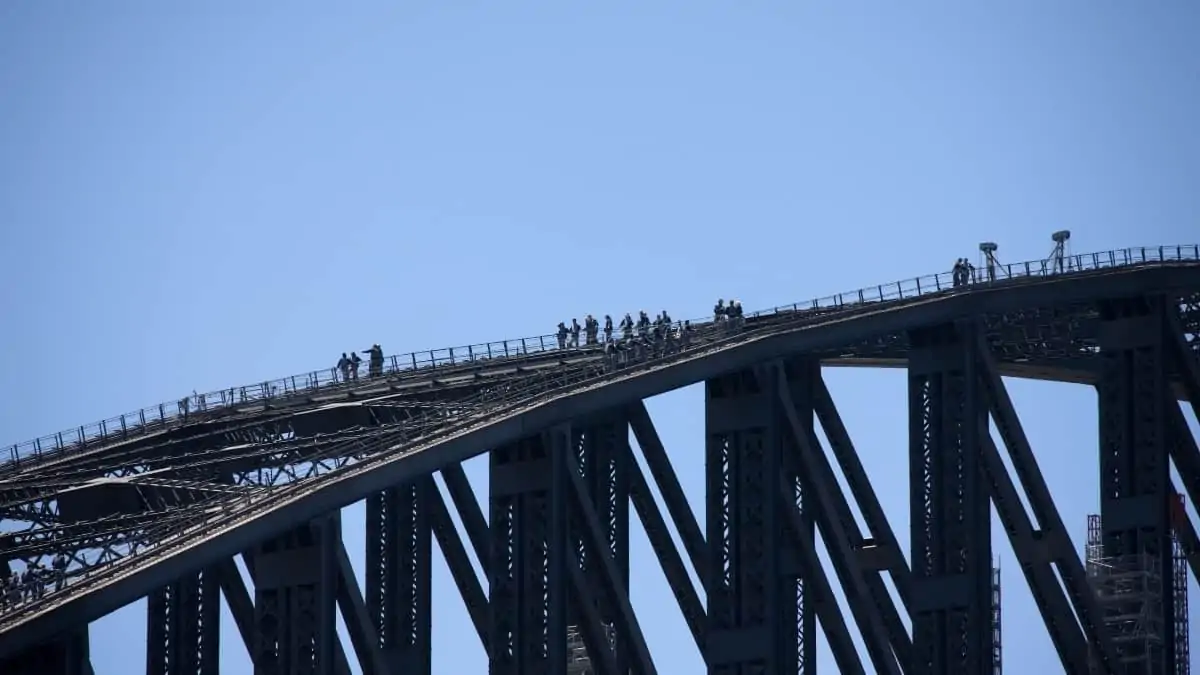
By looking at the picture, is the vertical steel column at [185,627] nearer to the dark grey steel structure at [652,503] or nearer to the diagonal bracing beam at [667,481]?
the dark grey steel structure at [652,503]

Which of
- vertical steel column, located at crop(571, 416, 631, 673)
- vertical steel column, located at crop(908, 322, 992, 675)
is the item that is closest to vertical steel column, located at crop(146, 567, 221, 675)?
vertical steel column, located at crop(571, 416, 631, 673)

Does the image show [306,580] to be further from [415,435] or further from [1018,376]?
[1018,376]

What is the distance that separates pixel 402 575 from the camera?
115 metres

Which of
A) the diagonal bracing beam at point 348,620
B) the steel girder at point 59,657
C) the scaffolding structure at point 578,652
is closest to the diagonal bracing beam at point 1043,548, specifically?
the scaffolding structure at point 578,652

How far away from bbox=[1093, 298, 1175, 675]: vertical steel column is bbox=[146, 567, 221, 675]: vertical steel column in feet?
129

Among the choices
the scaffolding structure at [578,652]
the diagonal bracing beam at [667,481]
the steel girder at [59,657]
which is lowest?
the scaffolding structure at [578,652]

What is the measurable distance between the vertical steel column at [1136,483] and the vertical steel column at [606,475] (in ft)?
67.3

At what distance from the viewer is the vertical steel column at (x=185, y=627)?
4149 inches

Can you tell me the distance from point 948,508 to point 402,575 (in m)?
22.5

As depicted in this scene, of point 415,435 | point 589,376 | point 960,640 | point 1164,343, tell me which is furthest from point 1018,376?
point 415,435

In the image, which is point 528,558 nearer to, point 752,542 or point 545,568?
point 545,568

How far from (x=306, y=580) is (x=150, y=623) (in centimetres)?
582

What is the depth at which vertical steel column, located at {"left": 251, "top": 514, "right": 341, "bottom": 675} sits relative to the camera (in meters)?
103

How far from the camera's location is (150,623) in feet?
348
